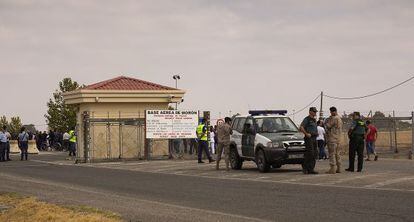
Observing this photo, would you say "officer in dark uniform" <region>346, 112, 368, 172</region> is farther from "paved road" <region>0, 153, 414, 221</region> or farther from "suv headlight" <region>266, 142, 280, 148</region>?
"suv headlight" <region>266, 142, 280, 148</region>

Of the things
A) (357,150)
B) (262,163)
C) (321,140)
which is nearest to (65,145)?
(321,140)

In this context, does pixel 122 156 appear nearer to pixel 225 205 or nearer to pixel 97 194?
pixel 97 194

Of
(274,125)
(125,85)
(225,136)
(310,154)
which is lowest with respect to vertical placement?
(310,154)

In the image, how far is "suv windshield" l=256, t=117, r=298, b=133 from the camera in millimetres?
22594

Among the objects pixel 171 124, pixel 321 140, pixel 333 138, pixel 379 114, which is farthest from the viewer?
pixel 379 114

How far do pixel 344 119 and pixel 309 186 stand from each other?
19049 mm

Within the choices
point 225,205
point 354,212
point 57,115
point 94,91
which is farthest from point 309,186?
point 57,115

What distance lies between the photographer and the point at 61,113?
6334cm

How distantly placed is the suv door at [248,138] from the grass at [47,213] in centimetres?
994

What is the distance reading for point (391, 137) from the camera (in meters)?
32.8

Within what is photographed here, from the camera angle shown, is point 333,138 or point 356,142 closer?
point 333,138

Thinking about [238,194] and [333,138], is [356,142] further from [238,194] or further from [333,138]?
[238,194]

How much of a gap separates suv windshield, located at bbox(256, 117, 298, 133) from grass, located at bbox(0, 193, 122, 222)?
33.1 ft

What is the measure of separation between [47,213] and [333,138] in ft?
32.7
